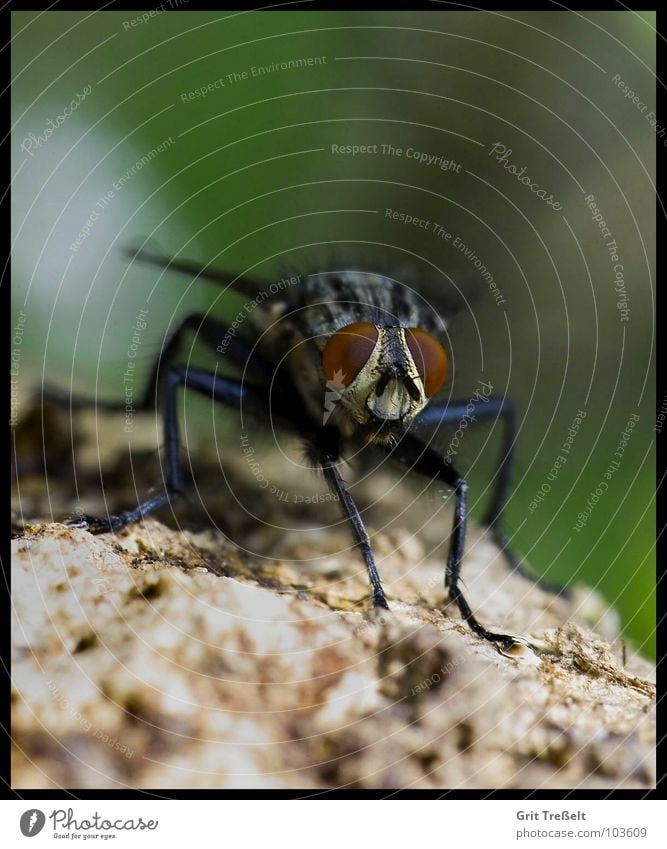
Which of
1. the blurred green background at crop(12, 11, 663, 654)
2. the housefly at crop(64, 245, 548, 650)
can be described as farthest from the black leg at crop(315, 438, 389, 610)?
the blurred green background at crop(12, 11, 663, 654)

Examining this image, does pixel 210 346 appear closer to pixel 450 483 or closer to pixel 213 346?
pixel 213 346

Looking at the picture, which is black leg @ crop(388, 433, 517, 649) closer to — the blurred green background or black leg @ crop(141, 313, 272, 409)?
the blurred green background

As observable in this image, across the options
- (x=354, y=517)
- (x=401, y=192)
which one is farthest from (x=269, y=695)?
(x=401, y=192)

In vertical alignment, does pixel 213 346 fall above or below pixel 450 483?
above

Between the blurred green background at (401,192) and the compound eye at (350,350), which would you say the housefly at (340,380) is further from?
the blurred green background at (401,192)

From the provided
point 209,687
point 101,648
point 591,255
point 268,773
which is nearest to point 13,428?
point 101,648

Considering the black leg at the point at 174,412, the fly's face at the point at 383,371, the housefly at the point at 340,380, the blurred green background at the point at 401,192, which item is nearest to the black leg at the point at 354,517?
the housefly at the point at 340,380
